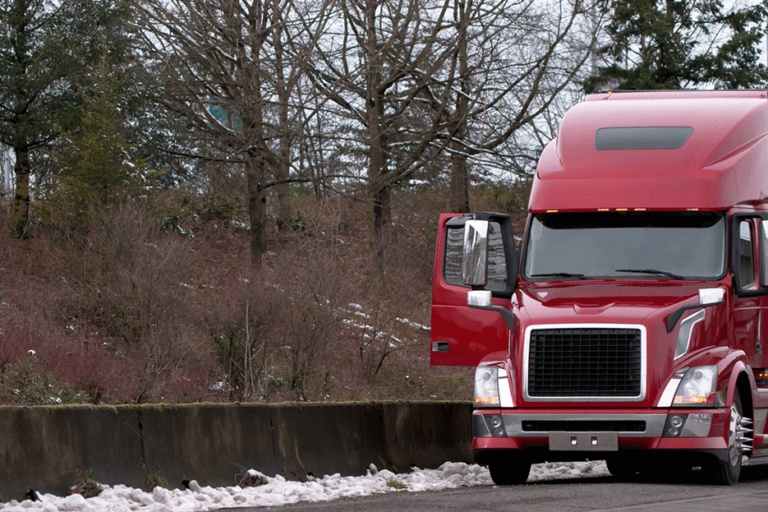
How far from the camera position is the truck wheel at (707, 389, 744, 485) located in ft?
33.2

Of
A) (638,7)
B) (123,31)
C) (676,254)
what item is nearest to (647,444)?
(676,254)

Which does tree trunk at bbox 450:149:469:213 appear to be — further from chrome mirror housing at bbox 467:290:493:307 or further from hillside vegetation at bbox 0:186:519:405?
chrome mirror housing at bbox 467:290:493:307

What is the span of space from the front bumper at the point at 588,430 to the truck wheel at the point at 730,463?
19cm

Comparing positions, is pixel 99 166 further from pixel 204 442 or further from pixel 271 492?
pixel 271 492

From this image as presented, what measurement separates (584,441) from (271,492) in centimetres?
316

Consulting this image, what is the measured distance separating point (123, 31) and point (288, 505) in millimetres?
25910

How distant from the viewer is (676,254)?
10977mm

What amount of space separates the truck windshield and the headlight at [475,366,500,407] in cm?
127

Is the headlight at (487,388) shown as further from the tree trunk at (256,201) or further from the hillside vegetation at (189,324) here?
the tree trunk at (256,201)

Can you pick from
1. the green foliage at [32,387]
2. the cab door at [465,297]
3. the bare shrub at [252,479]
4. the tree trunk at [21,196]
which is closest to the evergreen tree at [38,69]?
the tree trunk at [21,196]

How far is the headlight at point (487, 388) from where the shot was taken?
10.6 m

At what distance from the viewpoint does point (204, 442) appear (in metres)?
9.10

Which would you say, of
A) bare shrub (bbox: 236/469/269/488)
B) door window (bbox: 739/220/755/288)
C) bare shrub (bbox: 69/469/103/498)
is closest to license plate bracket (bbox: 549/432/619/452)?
door window (bbox: 739/220/755/288)

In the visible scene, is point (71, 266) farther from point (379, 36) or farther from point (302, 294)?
point (379, 36)
